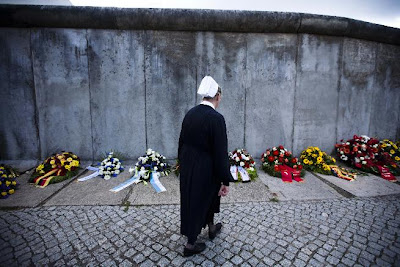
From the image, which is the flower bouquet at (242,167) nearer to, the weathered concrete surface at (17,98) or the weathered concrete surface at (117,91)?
the weathered concrete surface at (117,91)

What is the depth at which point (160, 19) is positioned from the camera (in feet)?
15.9

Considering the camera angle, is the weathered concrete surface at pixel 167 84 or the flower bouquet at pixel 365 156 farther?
the weathered concrete surface at pixel 167 84

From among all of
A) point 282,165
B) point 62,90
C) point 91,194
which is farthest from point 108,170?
point 282,165

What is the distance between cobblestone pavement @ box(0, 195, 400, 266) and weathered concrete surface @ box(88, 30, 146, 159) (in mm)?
2300

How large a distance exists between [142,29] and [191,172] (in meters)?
4.24

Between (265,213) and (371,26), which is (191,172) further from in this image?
(371,26)

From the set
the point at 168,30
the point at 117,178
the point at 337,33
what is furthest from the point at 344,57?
the point at 117,178

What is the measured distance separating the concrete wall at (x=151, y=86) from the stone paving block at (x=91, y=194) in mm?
1246

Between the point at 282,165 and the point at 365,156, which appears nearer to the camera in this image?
the point at 282,165

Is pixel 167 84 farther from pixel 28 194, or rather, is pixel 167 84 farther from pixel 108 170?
pixel 28 194

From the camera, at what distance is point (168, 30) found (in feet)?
16.6

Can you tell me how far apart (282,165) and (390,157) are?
2864 millimetres

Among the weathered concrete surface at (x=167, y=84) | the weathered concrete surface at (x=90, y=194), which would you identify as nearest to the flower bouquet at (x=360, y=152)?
the weathered concrete surface at (x=167, y=84)

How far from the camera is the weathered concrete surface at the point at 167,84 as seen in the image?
5.11 metres
